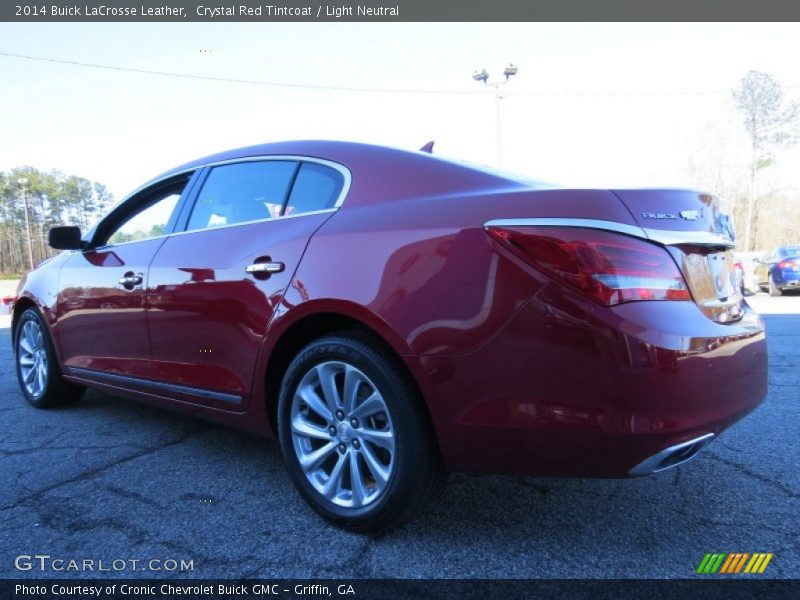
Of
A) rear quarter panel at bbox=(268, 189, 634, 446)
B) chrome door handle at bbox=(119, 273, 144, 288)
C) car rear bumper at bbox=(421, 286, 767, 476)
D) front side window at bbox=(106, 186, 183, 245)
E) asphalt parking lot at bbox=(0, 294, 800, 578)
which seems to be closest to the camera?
car rear bumper at bbox=(421, 286, 767, 476)

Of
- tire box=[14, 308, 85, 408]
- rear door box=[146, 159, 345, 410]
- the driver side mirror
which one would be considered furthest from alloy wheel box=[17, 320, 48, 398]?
rear door box=[146, 159, 345, 410]

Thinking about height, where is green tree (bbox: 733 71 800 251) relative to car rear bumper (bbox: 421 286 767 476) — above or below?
above

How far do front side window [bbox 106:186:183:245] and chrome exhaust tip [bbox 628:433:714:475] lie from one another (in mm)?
2713

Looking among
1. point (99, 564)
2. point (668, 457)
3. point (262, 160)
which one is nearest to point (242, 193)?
point (262, 160)

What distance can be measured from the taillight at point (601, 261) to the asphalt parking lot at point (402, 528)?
927mm

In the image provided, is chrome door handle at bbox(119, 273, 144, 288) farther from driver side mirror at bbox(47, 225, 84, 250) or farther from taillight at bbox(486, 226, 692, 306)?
taillight at bbox(486, 226, 692, 306)

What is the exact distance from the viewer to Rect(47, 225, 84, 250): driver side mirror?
12.1 ft

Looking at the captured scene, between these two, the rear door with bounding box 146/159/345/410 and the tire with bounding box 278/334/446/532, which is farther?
the rear door with bounding box 146/159/345/410

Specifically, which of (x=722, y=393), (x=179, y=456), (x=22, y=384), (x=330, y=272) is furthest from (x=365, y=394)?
(x=22, y=384)

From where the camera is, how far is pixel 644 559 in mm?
1932

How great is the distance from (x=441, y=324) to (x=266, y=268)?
0.91 metres

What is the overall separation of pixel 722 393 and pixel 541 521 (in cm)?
85

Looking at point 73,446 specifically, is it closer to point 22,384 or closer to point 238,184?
point 22,384

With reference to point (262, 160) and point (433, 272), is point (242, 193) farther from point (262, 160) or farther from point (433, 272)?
point (433, 272)
